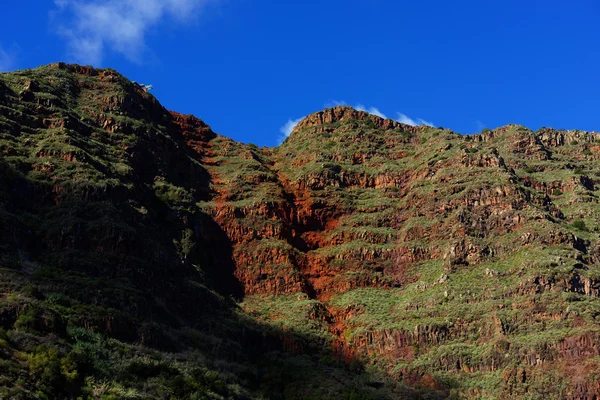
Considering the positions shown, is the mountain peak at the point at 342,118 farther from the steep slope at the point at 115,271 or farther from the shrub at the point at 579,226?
the shrub at the point at 579,226

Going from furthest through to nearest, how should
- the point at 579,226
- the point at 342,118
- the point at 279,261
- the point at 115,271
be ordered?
the point at 342,118 → the point at 279,261 → the point at 579,226 → the point at 115,271

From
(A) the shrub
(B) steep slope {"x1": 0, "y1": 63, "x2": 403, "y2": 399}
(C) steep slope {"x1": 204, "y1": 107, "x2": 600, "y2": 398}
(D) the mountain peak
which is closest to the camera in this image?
(B) steep slope {"x1": 0, "y1": 63, "x2": 403, "y2": 399}

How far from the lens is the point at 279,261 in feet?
280

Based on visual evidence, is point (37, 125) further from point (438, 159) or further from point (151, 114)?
point (438, 159)

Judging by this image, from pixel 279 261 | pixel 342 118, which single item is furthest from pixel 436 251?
pixel 342 118

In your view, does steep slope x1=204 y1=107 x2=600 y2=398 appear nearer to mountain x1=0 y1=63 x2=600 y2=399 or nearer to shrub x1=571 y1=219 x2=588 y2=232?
shrub x1=571 y1=219 x2=588 y2=232

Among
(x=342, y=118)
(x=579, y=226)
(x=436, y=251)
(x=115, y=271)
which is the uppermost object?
(x=342, y=118)

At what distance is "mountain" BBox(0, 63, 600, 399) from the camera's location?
55.0 meters

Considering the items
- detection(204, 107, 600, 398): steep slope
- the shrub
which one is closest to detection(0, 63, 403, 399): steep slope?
detection(204, 107, 600, 398): steep slope

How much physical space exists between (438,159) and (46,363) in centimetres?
6611

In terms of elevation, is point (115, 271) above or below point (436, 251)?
below

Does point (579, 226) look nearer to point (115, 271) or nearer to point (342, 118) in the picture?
point (342, 118)

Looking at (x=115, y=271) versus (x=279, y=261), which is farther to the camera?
(x=279, y=261)

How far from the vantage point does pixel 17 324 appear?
153 ft
